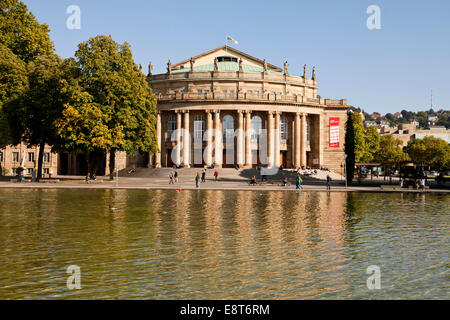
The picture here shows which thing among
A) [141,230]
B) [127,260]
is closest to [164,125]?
[141,230]

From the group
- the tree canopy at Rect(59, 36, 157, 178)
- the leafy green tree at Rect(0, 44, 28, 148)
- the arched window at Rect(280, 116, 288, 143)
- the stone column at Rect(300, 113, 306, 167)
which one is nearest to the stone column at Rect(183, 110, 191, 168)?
the arched window at Rect(280, 116, 288, 143)

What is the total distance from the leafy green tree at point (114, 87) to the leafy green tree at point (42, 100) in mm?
2646

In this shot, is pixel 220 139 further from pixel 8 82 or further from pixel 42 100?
pixel 8 82

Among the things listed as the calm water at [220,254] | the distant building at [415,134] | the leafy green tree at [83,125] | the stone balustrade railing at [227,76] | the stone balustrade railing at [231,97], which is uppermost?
the stone balustrade railing at [227,76]

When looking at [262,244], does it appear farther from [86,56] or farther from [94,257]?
[86,56]

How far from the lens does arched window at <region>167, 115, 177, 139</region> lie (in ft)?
279

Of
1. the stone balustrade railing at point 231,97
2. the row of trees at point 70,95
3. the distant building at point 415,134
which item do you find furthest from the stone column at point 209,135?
the distant building at point 415,134

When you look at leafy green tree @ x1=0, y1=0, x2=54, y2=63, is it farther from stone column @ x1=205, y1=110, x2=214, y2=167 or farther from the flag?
the flag

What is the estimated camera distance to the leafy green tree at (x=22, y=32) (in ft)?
182

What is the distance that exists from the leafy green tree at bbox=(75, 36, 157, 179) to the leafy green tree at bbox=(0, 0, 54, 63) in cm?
819

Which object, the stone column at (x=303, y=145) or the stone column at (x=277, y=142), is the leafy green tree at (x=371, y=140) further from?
the stone column at (x=277, y=142)
